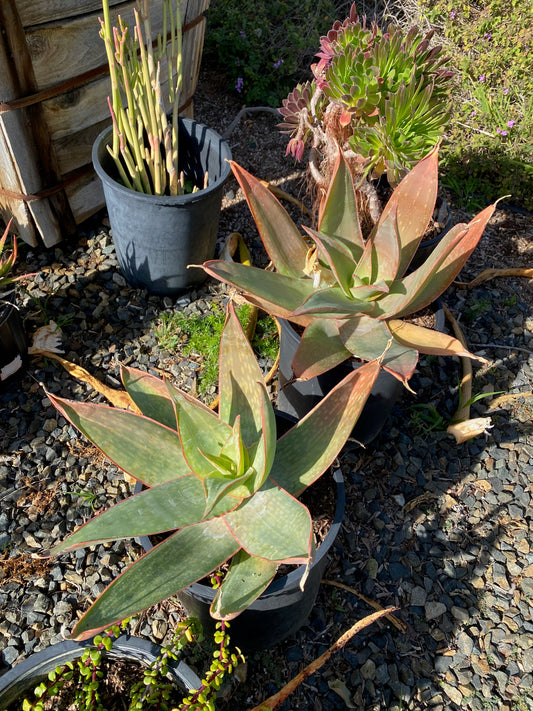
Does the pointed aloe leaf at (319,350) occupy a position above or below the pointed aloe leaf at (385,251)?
below

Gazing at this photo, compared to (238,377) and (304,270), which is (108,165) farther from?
(238,377)

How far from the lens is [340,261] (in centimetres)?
171

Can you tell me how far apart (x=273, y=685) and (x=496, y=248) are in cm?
251

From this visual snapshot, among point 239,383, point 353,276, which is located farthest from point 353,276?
point 239,383

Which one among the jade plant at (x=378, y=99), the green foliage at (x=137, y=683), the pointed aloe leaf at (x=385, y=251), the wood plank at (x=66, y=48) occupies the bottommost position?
the green foliage at (x=137, y=683)

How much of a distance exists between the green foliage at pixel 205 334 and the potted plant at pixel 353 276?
0.66 metres

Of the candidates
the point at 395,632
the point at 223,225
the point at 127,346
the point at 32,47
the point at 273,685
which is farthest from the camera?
the point at 223,225

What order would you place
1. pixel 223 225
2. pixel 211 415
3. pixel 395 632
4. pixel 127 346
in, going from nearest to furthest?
pixel 211 415, pixel 395 632, pixel 127 346, pixel 223 225

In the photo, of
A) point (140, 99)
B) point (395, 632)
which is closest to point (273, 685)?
point (395, 632)

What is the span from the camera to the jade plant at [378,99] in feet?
6.00

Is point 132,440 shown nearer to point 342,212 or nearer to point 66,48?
point 342,212

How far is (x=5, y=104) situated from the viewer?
2078 mm

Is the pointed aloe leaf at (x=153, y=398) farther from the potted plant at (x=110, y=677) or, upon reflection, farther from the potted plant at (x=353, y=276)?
the potted plant at (x=110, y=677)

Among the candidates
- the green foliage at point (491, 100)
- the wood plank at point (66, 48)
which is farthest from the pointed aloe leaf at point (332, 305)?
the green foliage at point (491, 100)
